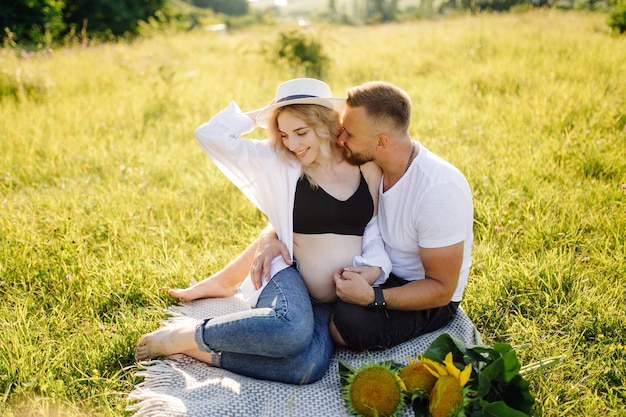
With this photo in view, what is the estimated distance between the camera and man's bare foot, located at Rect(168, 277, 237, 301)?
3.12 m

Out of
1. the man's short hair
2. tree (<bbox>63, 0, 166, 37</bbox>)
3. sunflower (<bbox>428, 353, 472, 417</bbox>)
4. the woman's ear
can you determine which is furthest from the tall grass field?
tree (<bbox>63, 0, 166, 37</bbox>)

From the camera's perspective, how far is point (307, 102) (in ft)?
8.50

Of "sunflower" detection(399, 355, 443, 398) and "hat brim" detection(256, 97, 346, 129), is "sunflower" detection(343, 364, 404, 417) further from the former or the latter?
"hat brim" detection(256, 97, 346, 129)

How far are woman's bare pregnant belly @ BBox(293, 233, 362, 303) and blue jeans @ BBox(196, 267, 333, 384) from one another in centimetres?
20

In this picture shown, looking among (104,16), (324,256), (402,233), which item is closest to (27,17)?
(104,16)

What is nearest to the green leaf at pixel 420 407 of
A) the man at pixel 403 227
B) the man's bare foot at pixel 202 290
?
the man at pixel 403 227

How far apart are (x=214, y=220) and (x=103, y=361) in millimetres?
1601

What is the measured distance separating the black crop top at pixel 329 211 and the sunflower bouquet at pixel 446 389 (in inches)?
32.2

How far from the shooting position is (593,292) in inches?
112

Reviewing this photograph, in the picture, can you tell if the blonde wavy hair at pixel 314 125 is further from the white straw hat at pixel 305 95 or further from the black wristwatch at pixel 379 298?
the black wristwatch at pixel 379 298

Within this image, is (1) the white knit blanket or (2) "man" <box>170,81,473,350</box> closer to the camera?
(1) the white knit blanket

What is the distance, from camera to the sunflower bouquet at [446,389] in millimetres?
2016

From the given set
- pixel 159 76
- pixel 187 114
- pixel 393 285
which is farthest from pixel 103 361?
pixel 159 76

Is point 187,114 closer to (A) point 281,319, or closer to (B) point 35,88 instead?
(B) point 35,88
